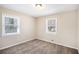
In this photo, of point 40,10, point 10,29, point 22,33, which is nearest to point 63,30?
point 40,10

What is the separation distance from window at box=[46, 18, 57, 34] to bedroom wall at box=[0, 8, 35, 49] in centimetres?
38

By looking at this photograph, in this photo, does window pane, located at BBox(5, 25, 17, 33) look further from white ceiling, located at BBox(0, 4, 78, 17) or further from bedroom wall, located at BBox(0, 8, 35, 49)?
white ceiling, located at BBox(0, 4, 78, 17)

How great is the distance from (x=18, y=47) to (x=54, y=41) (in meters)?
0.89

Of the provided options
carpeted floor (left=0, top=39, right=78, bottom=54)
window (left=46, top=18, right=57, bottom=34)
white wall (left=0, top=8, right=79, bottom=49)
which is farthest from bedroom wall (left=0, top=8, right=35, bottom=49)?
window (left=46, top=18, right=57, bottom=34)

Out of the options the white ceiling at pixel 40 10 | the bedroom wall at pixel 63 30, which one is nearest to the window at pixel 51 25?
the bedroom wall at pixel 63 30

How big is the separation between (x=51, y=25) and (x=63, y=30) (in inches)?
12.0

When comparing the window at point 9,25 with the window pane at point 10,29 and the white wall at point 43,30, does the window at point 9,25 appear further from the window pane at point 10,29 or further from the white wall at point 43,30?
the white wall at point 43,30

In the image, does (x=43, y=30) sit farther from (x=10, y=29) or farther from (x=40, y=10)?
(x=10, y=29)

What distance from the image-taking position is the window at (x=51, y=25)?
1.55 m

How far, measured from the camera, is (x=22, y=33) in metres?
1.64

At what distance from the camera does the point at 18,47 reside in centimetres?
154

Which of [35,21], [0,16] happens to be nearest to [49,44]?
[35,21]

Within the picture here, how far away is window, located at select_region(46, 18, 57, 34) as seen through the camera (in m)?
1.55
